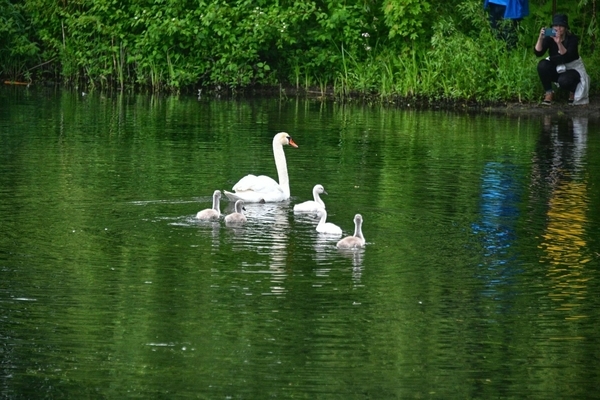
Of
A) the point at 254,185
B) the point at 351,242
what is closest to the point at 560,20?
the point at 254,185

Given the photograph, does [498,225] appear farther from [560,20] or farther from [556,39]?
[556,39]

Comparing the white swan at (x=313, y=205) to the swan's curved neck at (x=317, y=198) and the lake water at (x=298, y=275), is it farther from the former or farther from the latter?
the lake water at (x=298, y=275)

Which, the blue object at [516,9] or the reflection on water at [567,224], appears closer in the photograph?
the reflection on water at [567,224]

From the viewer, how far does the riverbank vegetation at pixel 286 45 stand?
2739 centimetres

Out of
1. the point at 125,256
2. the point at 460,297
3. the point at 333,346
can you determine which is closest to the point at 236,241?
the point at 125,256

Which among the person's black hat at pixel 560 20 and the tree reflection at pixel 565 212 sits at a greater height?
the person's black hat at pixel 560 20

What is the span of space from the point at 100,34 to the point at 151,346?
71.8ft

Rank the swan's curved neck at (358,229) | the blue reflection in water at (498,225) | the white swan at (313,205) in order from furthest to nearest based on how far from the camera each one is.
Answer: the white swan at (313,205)
the swan's curved neck at (358,229)
the blue reflection in water at (498,225)

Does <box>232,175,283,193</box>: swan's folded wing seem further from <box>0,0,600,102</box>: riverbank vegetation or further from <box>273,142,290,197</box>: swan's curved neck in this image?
<box>0,0,600,102</box>: riverbank vegetation

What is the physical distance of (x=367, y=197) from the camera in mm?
15148

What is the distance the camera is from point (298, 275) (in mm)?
11062

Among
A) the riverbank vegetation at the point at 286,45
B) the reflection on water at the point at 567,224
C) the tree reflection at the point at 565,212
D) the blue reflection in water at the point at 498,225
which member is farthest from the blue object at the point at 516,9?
the blue reflection in water at the point at 498,225

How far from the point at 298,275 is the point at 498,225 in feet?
10.6

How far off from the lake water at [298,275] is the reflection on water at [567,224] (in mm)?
42
